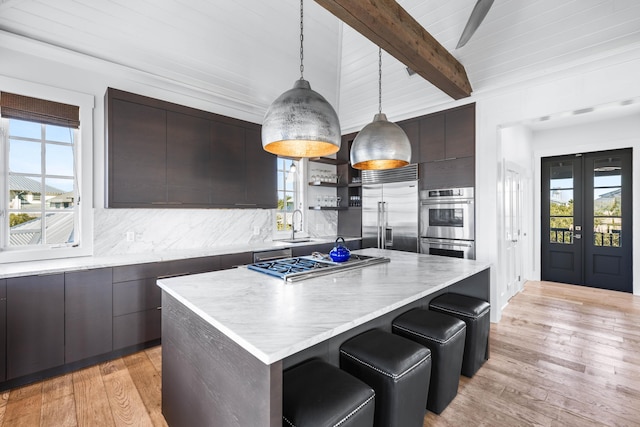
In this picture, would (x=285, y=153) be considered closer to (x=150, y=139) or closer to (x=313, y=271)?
(x=313, y=271)

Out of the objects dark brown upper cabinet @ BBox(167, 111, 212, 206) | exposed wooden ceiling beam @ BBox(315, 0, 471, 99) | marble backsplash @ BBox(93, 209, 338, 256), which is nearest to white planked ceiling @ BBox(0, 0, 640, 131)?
exposed wooden ceiling beam @ BBox(315, 0, 471, 99)

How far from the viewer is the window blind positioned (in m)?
2.59

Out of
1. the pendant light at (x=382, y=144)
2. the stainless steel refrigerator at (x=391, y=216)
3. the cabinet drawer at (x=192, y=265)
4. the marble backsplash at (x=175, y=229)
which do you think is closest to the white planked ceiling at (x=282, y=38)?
the stainless steel refrigerator at (x=391, y=216)

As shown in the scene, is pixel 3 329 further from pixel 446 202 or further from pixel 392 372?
pixel 446 202

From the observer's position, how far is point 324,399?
120 cm

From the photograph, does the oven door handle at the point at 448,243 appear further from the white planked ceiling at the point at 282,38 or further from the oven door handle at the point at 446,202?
the white planked ceiling at the point at 282,38

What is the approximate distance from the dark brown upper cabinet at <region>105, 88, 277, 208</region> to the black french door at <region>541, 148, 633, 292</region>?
5277 mm

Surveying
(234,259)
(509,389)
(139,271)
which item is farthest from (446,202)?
(139,271)

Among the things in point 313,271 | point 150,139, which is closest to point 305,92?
point 313,271

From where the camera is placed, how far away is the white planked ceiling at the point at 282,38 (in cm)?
254

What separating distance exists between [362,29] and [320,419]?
7.87 feet

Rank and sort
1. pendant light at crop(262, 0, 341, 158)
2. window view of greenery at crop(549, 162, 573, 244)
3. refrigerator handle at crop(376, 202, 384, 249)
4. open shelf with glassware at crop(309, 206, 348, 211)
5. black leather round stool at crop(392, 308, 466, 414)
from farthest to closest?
Result: window view of greenery at crop(549, 162, 573, 244)
open shelf with glassware at crop(309, 206, 348, 211)
refrigerator handle at crop(376, 202, 384, 249)
black leather round stool at crop(392, 308, 466, 414)
pendant light at crop(262, 0, 341, 158)

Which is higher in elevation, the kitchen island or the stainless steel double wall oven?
the stainless steel double wall oven

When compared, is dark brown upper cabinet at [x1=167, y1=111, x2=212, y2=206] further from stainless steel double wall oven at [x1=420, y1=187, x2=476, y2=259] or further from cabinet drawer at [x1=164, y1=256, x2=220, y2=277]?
stainless steel double wall oven at [x1=420, y1=187, x2=476, y2=259]
